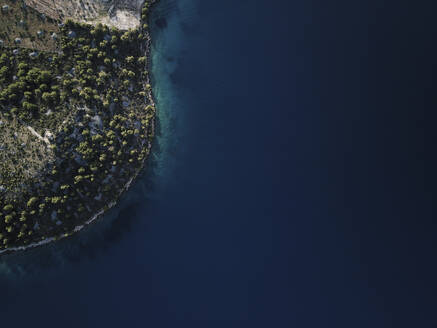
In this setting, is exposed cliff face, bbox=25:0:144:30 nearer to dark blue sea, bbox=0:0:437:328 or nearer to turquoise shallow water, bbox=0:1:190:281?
turquoise shallow water, bbox=0:1:190:281

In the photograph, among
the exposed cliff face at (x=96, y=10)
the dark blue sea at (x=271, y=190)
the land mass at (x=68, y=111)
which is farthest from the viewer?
the dark blue sea at (x=271, y=190)

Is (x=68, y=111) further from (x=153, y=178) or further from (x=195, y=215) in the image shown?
(x=195, y=215)

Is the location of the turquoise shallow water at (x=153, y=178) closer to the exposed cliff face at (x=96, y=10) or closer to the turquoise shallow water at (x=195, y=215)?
the turquoise shallow water at (x=195, y=215)

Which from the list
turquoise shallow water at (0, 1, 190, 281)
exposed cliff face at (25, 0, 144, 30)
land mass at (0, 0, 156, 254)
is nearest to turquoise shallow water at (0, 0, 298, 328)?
turquoise shallow water at (0, 1, 190, 281)

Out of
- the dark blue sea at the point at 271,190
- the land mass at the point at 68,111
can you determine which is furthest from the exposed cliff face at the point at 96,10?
the dark blue sea at the point at 271,190

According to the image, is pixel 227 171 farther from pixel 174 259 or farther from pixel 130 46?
pixel 130 46

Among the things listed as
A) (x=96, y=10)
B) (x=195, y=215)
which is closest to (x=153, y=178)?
(x=195, y=215)
